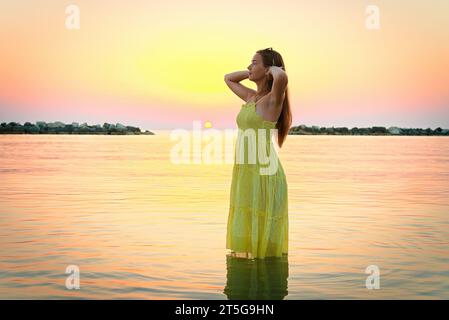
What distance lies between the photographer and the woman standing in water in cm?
728

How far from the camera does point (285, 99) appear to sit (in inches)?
291

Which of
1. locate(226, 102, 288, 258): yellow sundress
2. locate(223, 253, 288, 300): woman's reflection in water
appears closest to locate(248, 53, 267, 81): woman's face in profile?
locate(226, 102, 288, 258): yellow sundress

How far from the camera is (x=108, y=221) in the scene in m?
11.7

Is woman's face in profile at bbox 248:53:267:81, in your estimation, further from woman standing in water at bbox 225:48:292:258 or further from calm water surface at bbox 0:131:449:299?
calm water surface at bbox 0:131:449:299

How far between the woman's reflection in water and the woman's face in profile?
2006 millimetres

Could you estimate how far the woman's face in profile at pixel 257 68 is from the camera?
7.25m

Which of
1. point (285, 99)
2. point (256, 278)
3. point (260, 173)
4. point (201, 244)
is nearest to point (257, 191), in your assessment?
point (260, 173)

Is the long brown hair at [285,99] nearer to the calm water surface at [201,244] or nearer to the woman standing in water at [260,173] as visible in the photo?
the woman standing in water at [260,173]

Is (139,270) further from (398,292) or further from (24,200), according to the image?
(24,200)

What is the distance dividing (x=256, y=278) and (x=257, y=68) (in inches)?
85.0

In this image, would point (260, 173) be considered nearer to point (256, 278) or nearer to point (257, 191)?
point (257, 191)

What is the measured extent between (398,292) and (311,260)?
165cm
